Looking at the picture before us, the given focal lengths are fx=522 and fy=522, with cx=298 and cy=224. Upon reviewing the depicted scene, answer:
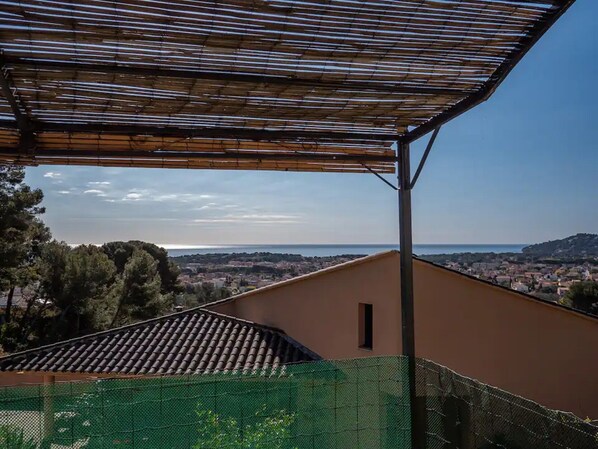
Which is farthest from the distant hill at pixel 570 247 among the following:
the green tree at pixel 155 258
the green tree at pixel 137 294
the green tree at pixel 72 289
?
the green tree at pixel 155 258

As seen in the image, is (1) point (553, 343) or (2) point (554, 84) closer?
(1) point (553, 343)

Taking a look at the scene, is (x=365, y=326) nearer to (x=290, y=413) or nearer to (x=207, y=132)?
(x=290, y=413)

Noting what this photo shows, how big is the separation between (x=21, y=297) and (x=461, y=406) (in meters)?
21.3

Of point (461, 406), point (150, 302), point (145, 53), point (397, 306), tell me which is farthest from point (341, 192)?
point (145, 53)

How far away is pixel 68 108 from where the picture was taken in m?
3.29

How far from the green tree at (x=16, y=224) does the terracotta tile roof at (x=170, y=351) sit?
9465mm

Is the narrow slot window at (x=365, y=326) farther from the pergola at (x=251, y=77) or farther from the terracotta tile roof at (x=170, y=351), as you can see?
the pergola at (x=251, y=77)

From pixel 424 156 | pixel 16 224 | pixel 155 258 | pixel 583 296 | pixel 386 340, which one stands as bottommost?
pixel 583 296

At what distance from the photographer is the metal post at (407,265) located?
408cm

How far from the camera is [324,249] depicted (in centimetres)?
1666

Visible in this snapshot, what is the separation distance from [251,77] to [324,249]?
13.8 metres

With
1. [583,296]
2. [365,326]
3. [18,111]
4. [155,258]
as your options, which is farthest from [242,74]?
[155,258]

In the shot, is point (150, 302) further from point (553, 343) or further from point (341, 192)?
point (553, 343)

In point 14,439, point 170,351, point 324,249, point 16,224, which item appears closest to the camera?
point 14,439
